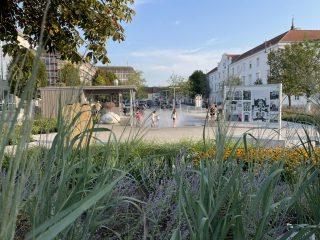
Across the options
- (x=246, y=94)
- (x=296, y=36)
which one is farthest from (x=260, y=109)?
(x=296, y=36)

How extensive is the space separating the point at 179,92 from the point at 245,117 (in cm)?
6598

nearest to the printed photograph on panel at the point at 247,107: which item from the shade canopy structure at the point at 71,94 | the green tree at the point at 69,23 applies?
the shade canopy structure at the point at 71,94

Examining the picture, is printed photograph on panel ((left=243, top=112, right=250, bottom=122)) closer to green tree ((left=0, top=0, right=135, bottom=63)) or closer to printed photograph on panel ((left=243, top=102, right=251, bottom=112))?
printed photograph on panel ((left=243, top=102, right=251, bottom=112))

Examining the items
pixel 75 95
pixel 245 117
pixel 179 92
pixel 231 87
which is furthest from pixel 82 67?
pixel 179 92

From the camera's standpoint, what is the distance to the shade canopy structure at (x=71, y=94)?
139 centimetres

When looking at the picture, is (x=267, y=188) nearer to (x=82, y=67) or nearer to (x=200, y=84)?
(x=82, y=67)

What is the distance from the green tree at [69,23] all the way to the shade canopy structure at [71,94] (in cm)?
93

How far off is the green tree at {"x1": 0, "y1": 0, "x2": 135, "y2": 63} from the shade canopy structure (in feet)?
3.05

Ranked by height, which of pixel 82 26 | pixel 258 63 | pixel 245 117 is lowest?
pixel 245 117

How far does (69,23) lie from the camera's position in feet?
23.7

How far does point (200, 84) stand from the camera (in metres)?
102

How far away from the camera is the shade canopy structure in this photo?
4.58ft

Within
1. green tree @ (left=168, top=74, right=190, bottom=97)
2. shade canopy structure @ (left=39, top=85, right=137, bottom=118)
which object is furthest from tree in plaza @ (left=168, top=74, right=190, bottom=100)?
shade canopy structure @ (left=39, top=85, right=137, bottom=118)

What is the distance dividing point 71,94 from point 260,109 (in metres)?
15.2
